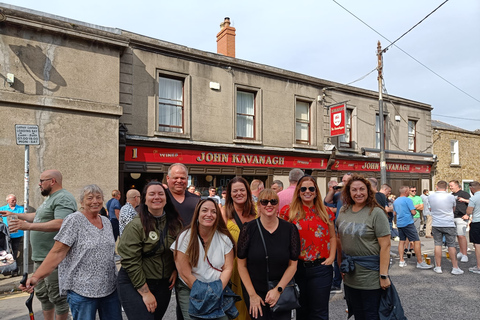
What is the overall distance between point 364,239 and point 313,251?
57 centimetres

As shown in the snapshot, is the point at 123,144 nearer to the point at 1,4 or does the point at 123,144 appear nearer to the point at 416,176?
the point at 1,4

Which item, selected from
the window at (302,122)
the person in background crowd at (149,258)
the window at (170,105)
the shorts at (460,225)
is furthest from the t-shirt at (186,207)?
the window at (302,122)

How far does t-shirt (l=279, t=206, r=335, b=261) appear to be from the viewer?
3.54m

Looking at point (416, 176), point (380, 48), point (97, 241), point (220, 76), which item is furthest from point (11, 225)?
point (416, 176)

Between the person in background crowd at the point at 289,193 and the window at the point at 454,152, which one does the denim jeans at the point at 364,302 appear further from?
the window at the point at 454,152

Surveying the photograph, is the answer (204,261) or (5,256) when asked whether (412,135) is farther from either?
(5,256)

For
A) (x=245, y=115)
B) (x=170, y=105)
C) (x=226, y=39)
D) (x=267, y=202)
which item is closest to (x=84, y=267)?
(x=267, y=202)

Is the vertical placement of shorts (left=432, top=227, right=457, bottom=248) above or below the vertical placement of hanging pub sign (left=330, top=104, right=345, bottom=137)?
below

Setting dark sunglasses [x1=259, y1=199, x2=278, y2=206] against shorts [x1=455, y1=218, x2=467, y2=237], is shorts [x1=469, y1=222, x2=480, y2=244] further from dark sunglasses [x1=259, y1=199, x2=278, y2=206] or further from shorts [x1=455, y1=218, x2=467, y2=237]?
dark sunglasses [x1=259, y1=199, x2=278, y2=206]

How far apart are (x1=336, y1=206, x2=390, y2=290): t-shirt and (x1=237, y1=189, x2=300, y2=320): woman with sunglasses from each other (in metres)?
0.76

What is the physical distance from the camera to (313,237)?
3.57 m

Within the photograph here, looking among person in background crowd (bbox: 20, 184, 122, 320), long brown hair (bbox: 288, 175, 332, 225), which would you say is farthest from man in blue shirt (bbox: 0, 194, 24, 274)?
long brown hair (bbox: 288, 175, 332, 225)

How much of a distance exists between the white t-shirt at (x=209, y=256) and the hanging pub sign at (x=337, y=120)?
500 inches

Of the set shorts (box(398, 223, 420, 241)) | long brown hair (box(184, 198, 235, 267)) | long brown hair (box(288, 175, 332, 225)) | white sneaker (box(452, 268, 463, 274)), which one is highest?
long brown hair (box(288, 175, 332, 225))
